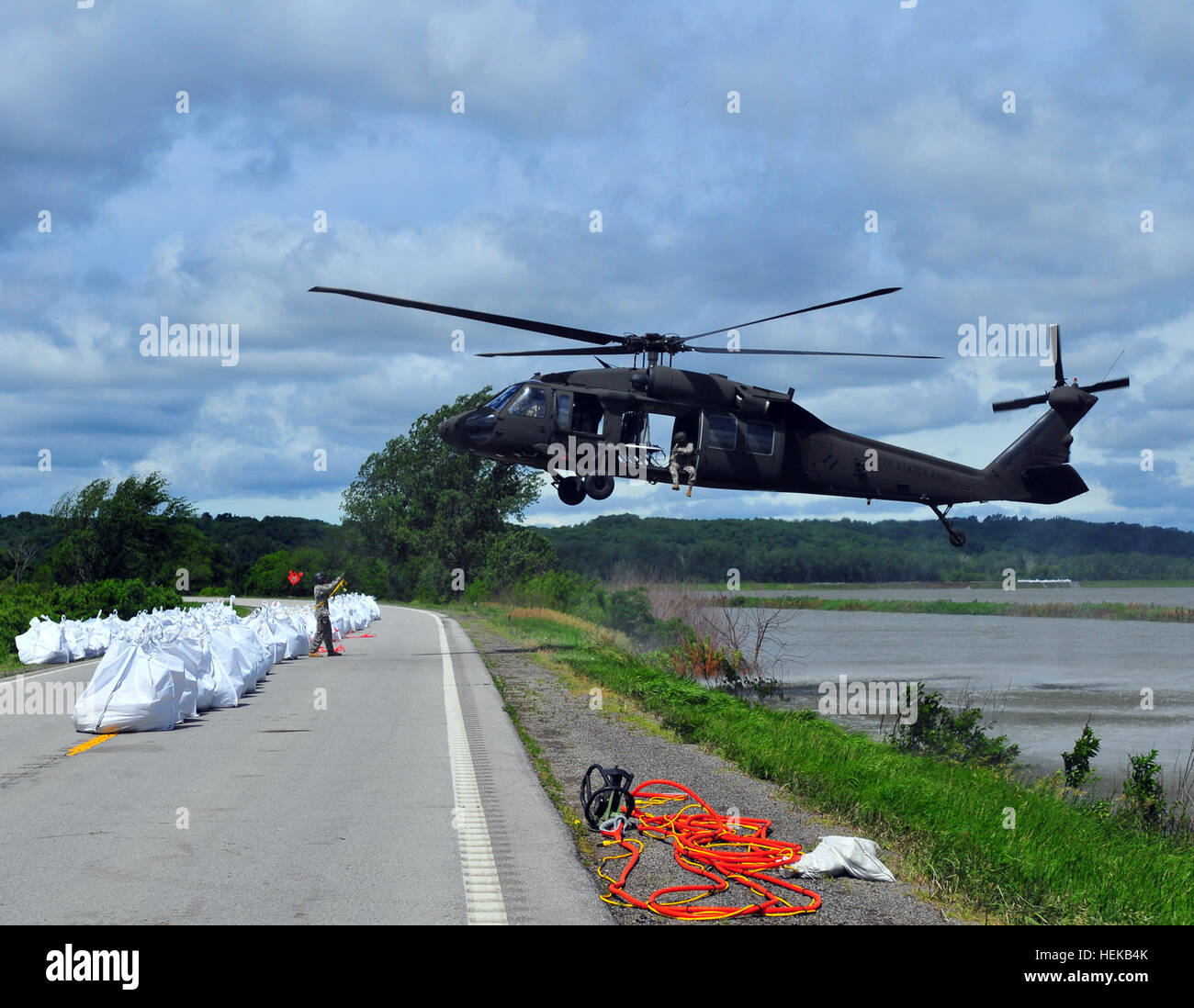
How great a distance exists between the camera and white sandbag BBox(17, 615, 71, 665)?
23984 millimetres

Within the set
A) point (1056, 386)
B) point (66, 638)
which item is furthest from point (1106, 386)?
point (66, 638)

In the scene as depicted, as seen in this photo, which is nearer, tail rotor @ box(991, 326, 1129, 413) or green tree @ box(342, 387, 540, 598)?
tail rotor @ box(991, 326, 1129, 413)

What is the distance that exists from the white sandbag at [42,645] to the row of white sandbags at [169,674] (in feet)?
15.8

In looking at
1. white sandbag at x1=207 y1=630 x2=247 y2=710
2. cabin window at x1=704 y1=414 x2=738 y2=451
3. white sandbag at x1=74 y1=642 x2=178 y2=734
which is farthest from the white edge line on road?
cabin window at x1=704 y1=414 x2=738 y2=451

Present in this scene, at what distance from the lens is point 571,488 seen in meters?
22.0

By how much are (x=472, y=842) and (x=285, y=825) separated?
1564 millimetres

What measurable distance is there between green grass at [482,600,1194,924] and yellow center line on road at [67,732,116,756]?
22.7ft

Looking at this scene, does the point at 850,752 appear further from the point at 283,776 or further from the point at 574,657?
the point at 574,657

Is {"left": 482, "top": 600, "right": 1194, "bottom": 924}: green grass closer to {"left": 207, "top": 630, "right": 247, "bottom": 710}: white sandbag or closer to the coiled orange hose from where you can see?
the coiled orange hose

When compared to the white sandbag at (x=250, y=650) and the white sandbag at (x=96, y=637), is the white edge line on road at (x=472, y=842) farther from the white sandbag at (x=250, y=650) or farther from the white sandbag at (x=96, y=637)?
the white sandbag at (x=96, y=637)

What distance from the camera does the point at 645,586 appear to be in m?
41.2

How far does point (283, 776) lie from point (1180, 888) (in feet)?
24.7

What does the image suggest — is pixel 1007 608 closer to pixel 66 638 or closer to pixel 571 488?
pixel 571 488
